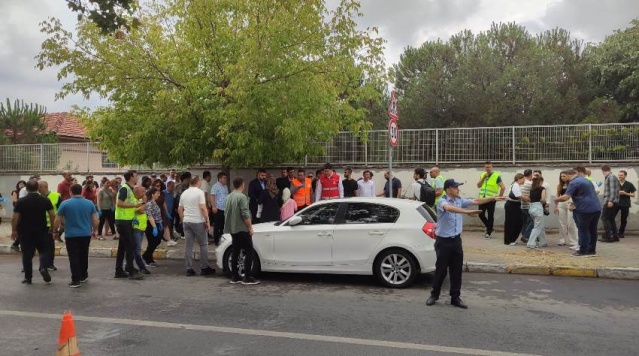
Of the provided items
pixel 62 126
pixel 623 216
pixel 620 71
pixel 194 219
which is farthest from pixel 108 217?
pixel 620 71

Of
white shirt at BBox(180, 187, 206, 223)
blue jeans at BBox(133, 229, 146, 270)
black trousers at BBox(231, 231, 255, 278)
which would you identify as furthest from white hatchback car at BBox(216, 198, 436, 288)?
blue jeans at BBox(133, 229, 146, 270)

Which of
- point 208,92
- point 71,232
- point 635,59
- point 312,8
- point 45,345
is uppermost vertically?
point 635,59

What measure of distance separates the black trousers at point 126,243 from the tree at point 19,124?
17449 mm

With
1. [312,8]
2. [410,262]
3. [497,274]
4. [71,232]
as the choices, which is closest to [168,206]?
[71,232]

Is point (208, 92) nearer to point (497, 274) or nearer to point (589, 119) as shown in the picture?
point (497, 274)

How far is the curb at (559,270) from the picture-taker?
28.5 feet

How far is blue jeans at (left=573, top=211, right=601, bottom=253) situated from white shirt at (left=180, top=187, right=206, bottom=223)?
7.17 m

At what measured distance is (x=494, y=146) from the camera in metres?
14.3

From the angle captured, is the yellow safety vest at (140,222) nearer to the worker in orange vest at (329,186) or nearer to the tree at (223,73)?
the tree at (223,73)

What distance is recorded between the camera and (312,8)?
10.9 m

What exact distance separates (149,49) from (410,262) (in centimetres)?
765

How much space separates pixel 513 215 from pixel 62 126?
80.0 ft

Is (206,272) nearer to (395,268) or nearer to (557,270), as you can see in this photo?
(395,268)

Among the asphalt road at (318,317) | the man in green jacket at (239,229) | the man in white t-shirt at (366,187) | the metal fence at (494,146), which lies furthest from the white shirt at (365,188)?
the man in green jacket at (239,229)
